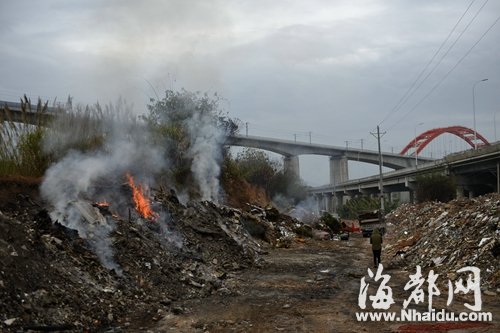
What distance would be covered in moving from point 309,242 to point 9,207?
1791cm

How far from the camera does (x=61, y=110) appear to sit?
47.1ft

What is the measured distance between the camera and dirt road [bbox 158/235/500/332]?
7922 mm

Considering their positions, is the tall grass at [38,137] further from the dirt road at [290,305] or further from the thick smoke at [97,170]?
the dirt road at [290,305]

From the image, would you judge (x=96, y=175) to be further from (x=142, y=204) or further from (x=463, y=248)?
(x=463, y=248)

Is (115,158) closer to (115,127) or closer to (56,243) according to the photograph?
(115,127)

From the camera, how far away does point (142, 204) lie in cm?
1479

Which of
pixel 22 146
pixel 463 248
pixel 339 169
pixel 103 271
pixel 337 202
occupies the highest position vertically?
pixel 339 169

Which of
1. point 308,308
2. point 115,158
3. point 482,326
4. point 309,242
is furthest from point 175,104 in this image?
point 482,326

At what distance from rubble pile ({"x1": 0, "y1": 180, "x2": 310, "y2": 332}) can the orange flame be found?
473mm

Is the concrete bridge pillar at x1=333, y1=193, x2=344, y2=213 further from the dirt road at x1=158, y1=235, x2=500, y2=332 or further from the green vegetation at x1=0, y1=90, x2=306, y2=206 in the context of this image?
the dirt road at x1=158, y1=235, x2=500, y2=332

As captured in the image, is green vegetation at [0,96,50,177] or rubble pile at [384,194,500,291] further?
green vegetation at [0,96,50,177]

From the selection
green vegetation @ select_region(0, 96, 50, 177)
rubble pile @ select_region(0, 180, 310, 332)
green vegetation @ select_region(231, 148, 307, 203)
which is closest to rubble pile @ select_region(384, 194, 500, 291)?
rubble pile @ select_region(0, 180, 310, 332)

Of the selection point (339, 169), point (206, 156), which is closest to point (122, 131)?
point (206, 156)

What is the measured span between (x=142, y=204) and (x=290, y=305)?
6.95 metres
